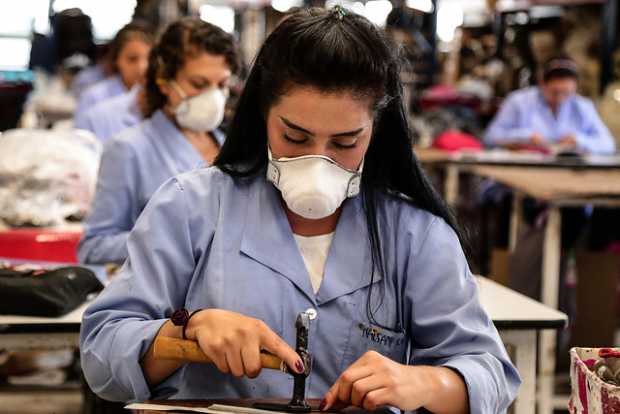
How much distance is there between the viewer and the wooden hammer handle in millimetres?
1339

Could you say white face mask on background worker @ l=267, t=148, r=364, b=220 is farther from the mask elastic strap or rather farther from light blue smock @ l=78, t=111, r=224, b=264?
the mask elastic strap

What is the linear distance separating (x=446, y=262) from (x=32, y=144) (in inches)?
90.2

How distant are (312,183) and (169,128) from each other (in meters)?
1.68

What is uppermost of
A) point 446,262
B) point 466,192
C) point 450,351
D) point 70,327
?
point 446,262

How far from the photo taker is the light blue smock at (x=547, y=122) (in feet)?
24.7

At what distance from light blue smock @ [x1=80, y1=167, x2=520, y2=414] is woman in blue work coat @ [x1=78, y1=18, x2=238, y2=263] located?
1384mm

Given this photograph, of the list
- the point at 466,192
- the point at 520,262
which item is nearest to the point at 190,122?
the point at 520,262

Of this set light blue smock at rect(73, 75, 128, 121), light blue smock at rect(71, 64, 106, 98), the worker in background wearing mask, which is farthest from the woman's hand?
light blue smock at rect(71, 64, 106, 98)

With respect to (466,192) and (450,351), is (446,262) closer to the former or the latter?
(450,351)

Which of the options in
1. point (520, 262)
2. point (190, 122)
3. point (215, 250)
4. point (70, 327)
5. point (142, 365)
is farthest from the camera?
point (520, 262)

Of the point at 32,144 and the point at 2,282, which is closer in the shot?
the point at 2,282

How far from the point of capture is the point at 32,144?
3.54 m

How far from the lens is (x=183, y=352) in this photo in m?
1.38

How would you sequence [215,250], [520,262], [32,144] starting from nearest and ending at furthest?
[215,250]
[32,144]
[520,262]
